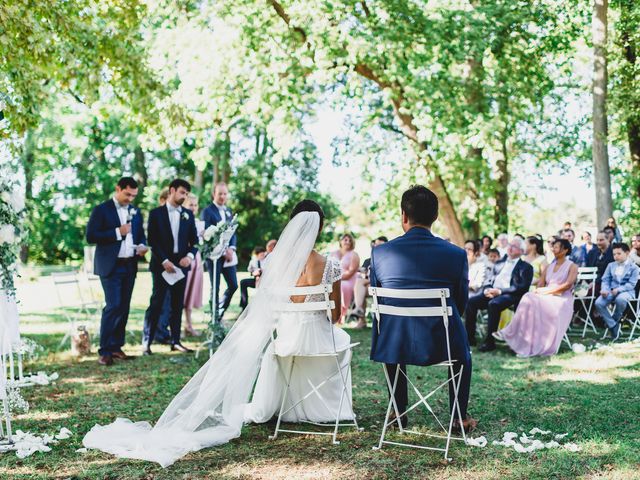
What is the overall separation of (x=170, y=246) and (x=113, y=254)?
801 mm

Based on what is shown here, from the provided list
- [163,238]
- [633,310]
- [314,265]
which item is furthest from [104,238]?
[633,310]

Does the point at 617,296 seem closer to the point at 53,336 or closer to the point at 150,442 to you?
the point at 150,442

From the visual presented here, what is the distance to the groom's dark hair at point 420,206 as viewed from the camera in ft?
15.7

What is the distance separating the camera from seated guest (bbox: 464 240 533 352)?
9367mm

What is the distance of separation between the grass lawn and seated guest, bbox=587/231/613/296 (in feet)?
8.66

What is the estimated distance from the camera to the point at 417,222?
4.82 m

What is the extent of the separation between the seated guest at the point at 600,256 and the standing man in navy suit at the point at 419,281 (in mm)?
7396

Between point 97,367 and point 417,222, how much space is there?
467 cm

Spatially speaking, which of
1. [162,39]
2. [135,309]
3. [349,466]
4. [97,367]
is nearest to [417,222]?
[349,466]

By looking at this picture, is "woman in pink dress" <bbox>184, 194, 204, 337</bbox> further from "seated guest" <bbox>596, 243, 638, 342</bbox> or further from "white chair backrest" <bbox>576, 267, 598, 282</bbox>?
"seated guest" <bbox>596, 243, 638, 342</bbox>

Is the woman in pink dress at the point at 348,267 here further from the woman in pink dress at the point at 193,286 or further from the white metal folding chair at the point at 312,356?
the white metal folding chair at the point at 312,356

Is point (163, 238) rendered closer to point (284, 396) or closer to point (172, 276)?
point (172, 276)

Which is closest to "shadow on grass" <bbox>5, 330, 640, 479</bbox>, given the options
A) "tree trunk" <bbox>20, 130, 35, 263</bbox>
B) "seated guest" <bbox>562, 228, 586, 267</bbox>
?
"seated guest" <bbox>562, 228, 586, 267</bbox>

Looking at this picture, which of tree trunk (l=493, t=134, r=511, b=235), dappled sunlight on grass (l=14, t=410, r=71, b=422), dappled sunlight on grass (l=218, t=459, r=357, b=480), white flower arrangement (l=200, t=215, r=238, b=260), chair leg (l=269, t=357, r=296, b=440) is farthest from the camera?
tree trunk (l=493, t=134, r=511, b=235)
